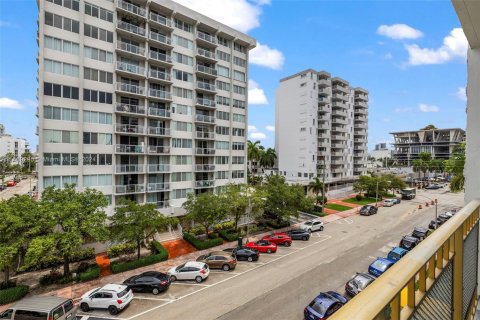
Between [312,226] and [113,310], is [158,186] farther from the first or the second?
[312,226]

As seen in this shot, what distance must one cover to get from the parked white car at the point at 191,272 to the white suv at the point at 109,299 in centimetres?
395

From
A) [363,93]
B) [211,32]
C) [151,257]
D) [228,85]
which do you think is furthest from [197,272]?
[363,93]

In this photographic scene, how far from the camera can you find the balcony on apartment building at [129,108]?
29.6m

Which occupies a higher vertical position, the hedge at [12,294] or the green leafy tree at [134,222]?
the green leafy tree at [134,222]

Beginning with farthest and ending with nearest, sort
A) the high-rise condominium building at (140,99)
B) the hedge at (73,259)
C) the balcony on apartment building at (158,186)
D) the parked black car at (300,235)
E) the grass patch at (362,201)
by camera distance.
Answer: the grass patch at (362,201)
the balcony on apartment building at (158,186)
the parked black car at (300,235)
the high-rise condominium building at (140,99)
the hedge at (73,259)

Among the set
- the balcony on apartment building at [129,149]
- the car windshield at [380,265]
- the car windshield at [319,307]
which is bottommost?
the car windshield at [319,307]

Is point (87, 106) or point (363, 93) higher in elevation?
point (363, 93)

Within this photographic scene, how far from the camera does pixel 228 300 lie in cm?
1812

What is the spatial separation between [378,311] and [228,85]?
40.8 metres

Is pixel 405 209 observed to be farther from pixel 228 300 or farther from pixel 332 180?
pixel 228 300

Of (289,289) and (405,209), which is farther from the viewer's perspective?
(405,209)

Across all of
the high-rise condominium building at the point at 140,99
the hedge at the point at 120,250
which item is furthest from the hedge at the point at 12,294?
the high-rise condominium building at the point at 140,99

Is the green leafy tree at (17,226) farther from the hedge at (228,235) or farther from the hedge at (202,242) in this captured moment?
the hedge at (228,235)

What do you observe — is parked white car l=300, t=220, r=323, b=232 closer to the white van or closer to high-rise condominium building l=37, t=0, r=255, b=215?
high-rise condominium building l=37, t=0, r=255, b=215
